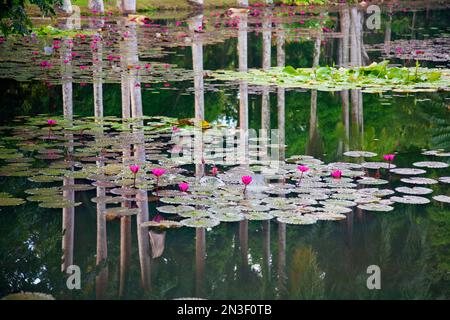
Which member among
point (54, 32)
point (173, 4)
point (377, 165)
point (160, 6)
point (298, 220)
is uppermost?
point (173, 4)

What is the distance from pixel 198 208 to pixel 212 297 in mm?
1427

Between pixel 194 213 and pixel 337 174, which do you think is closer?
pixel 194 213

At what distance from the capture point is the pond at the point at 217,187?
4.35 metres

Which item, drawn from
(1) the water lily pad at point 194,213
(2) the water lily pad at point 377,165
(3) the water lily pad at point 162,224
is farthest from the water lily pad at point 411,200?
(3) the water lily pad at point 162,224

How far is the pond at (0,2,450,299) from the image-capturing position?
171 inches

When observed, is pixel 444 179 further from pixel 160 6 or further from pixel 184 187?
pixel 160 6

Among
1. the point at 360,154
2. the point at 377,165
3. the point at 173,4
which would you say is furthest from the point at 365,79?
the point at 173,4

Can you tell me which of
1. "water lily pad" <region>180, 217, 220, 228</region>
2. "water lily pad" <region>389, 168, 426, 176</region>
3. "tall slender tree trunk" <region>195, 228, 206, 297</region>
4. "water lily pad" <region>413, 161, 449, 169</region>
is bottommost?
"tall slender tree trunk" <region>195, 228, 206, 297</region>

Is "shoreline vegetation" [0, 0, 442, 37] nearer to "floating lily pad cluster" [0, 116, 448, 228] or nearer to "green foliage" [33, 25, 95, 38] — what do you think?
"green foliage" [33, 25, 95, 38]

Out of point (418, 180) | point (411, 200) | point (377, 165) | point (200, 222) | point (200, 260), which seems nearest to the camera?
point (200, 260)

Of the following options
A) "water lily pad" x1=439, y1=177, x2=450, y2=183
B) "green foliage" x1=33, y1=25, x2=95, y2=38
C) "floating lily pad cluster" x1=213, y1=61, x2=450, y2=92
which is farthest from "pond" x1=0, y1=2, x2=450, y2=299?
"green foliage" x1=33, y1=25, x2=95, y2=38

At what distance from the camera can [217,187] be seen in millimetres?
5898

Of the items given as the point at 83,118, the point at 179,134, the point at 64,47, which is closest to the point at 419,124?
the point at 179,134
